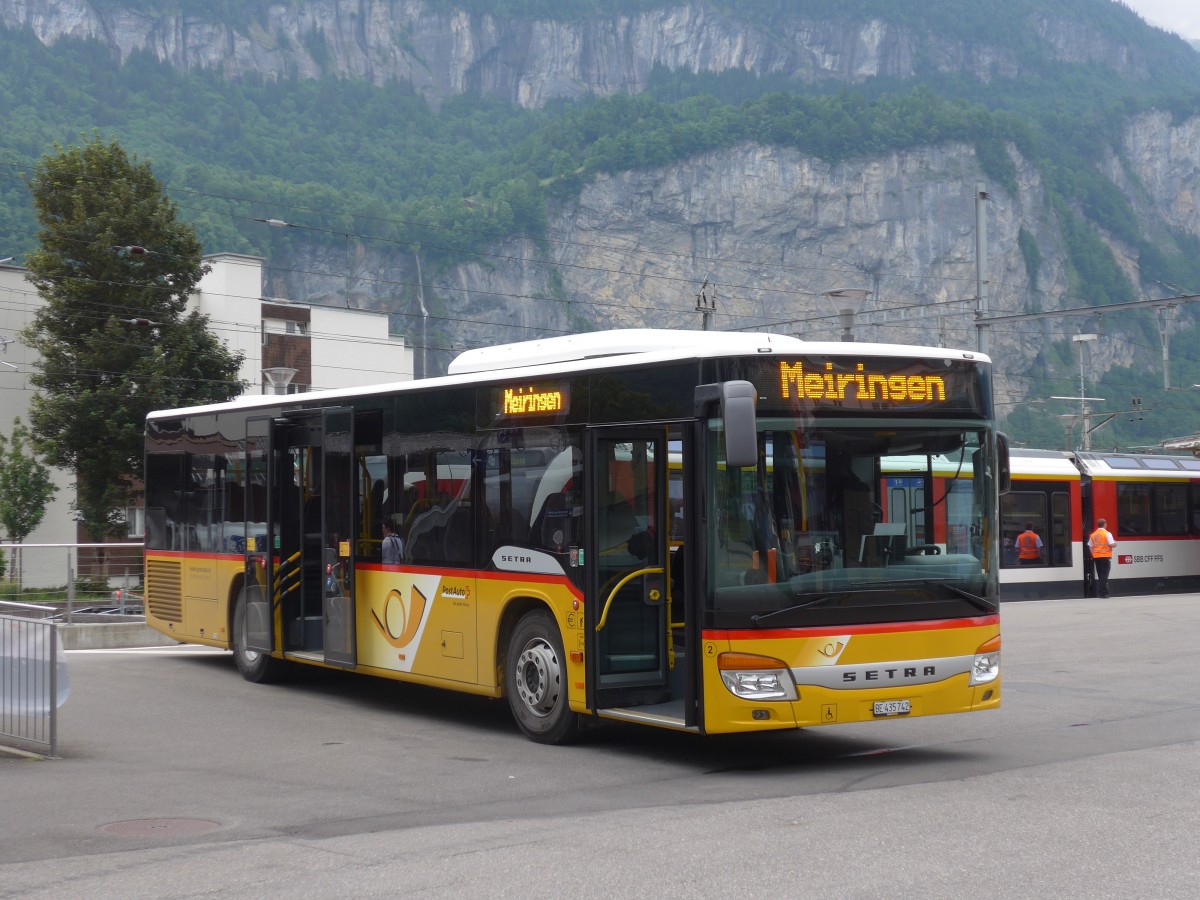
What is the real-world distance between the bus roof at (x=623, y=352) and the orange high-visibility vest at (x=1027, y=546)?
21488 mm

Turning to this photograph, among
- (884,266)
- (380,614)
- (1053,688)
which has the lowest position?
(1053,688)

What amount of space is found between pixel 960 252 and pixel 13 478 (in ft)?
459

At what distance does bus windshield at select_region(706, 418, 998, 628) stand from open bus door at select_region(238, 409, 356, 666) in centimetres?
484

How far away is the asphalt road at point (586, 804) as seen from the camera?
6.76 meters

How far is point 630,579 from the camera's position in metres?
10.5

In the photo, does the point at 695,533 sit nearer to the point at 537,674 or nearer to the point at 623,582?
the point at 623,582

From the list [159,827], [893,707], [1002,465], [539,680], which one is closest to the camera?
[159,827]

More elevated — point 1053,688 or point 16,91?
point 16,91

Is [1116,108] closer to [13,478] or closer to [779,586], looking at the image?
[13,478]

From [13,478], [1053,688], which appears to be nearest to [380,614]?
[1053,688]

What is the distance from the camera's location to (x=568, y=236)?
547 feet

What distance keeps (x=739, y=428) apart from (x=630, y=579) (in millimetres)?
1801

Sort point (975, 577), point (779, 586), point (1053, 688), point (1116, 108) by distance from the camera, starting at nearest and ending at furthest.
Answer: point (779, 586)
point (975, 577)
point (1053, 688)
point (1116, 108)

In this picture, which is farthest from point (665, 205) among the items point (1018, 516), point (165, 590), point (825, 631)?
point (825, 631)
